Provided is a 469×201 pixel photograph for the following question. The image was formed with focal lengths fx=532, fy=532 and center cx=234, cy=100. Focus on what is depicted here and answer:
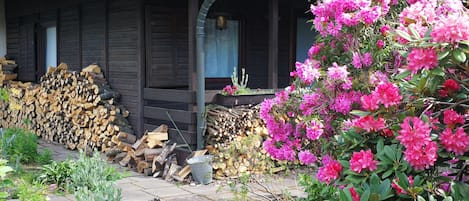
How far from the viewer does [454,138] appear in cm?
191

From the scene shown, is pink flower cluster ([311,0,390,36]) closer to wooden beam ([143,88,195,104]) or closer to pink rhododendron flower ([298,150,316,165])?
pink rhododendron flower ([298,150,316,165])

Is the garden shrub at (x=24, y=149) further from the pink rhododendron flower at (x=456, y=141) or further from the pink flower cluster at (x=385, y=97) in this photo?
the pink rhododendron flower at (x=456, y=141)

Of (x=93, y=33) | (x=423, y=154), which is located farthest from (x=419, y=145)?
(x=93, y=33)

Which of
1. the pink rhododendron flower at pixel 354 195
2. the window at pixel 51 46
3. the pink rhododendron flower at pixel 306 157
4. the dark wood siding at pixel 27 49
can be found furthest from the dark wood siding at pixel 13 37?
the pink rhododendron flower at pixel 354 195

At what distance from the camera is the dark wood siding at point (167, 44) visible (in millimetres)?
6562

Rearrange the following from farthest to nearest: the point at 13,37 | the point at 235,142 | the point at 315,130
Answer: the point at 13,37, the point at 235,142, the point at 315,130

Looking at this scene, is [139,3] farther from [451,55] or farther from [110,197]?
[451,55]

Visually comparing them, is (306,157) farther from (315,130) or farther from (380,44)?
(380,44)

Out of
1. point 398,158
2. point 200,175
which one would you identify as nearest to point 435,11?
point 398,158

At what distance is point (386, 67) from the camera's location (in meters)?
3.02

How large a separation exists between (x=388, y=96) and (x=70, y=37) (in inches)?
275

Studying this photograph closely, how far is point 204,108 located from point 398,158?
3809 millimetres

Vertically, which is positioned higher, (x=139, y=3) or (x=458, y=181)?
(x=139, y=3)

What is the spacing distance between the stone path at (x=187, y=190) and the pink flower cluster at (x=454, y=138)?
2625 mm
